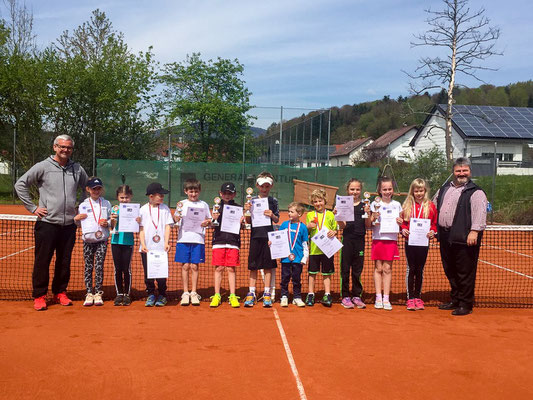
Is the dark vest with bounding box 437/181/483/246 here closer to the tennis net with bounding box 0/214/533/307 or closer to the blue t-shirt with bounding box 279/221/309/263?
the tennis net with bounding box 0/214/533/307

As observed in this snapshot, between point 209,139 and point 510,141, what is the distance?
18.9m

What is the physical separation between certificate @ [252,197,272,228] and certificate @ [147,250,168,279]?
117 centimetres

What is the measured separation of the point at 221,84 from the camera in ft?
84.9

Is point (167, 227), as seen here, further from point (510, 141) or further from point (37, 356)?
point (510, 141)

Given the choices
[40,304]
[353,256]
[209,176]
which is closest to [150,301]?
[40,304]

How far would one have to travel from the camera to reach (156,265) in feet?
18.8

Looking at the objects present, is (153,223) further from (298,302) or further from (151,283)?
(298,302)

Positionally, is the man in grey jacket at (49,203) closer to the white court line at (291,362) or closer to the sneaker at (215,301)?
the sneaker at (215,301)

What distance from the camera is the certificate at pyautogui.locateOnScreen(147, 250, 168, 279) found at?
18.8 ft

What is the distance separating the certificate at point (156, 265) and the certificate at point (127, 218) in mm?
356

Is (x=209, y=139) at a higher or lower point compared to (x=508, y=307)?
higher

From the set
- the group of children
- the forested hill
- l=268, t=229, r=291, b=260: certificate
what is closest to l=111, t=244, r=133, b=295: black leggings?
the group of children

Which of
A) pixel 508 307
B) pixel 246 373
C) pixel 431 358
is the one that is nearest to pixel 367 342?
pixel 431 358

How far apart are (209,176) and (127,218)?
39.9 ft
